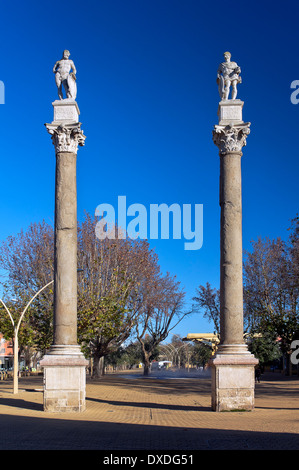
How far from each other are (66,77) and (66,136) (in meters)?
2.13

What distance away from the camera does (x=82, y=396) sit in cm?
1761

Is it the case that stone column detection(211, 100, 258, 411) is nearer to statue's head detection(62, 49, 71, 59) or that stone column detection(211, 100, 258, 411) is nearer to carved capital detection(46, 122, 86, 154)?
carved capital detection(46, 122, 86, 154)

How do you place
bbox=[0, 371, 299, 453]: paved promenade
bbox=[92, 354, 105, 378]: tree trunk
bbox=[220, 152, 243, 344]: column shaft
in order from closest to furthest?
bbox=[0, 371, 299, 453]: paved promenade → bbox=[220, 152, 243, 344]: column shaft → bbox=[92, 354, 105, 378]: tree trunk

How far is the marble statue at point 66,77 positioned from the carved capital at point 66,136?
3.65 feet

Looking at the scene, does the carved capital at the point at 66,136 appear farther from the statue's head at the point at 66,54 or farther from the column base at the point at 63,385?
the column base at the point at 63,385

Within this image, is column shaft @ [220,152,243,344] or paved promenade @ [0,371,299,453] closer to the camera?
paved promenade @ [0,371,299,453]

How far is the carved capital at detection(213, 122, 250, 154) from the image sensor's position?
63.1 ft

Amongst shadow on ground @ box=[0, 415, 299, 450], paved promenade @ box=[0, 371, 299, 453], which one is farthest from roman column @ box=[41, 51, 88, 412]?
shadow on ground @ box=[0, 415, 299, 450]

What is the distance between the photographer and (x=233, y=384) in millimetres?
17453

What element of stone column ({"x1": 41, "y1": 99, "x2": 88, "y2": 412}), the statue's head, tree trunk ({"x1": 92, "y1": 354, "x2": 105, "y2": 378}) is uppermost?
the statue's head

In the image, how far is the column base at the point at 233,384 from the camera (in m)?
17.4

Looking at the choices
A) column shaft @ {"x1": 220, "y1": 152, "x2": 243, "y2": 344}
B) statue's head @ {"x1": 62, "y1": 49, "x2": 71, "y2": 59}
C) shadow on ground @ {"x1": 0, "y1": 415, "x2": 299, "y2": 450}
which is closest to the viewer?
shadow on ground @ {"x1": 0, "y1": 415, "x2": 299, "y2": 450}

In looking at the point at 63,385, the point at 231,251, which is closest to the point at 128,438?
the point at 63,385

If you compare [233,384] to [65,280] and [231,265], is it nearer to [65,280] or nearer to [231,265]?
[231,265]
